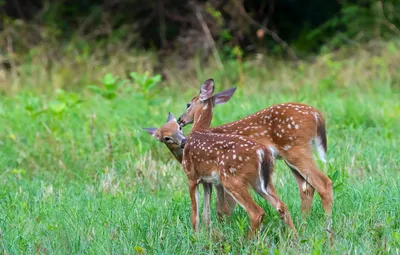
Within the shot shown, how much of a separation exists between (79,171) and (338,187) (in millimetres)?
2818

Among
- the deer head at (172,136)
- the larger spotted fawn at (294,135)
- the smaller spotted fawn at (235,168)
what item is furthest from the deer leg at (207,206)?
the larger spotted fawn at (294,135)

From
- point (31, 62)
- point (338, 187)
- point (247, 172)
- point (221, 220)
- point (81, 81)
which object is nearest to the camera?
point (247, 172)

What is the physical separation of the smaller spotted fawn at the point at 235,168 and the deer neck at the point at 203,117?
66 centimetres

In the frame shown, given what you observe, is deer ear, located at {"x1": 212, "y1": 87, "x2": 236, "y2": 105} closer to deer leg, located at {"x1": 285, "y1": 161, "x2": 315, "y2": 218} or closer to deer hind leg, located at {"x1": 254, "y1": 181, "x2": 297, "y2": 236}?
deer leg, located at {"x1": 285, "y1": 161, "x2": 315, "y2": 218}

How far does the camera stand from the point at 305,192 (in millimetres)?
6199

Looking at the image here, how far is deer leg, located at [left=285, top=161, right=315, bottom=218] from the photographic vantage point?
5961mm

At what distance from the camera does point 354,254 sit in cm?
484

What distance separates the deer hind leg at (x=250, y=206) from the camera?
17.1ft

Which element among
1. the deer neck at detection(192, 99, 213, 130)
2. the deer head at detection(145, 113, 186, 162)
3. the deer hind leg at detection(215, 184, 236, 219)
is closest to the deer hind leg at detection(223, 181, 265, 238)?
the deer hind leg at detection(215, 184, 236, 219)

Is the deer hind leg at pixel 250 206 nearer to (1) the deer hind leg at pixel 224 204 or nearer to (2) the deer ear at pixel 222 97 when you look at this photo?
(1) the deer hind leg at pixel 224 204

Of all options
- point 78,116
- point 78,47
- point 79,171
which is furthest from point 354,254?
point 78,47

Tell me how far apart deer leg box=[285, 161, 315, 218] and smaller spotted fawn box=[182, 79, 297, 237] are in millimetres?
555

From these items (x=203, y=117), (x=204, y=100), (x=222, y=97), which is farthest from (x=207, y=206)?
(x=222, y=97)

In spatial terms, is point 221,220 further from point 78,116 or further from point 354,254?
point 78,116
